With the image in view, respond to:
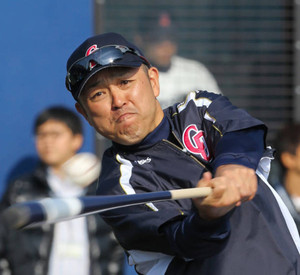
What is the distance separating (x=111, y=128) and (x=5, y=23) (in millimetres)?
2872

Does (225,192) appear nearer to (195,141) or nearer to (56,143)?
(195,141)

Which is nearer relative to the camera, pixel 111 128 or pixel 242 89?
pixel 111 128

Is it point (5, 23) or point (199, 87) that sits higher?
point (5, 23)

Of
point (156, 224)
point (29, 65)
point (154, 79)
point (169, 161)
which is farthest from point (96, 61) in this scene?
point (29, 65)

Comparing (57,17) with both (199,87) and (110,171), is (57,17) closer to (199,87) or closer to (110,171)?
(199,87)

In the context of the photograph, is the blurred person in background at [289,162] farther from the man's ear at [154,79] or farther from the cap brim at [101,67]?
the cap brim at [101,67]

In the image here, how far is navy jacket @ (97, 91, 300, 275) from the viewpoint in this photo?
2322 mm

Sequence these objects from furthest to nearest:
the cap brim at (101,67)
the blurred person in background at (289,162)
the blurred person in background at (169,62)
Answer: the blurred person in background at (169,62) → the blurred person in background at (289,162) → the cap brim at (101,67)

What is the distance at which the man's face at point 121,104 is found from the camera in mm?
2521

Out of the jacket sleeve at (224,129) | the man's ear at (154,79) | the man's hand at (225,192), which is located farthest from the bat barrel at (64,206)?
the man's ear at (154,79)

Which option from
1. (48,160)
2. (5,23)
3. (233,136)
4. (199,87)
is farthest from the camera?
(199,87)

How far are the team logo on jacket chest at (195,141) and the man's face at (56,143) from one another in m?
2.19

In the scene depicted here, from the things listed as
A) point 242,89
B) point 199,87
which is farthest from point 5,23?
point 242,89

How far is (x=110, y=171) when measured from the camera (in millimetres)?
2631
